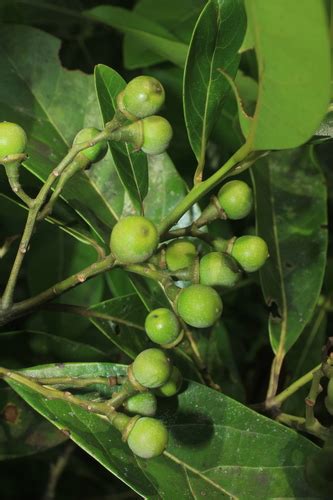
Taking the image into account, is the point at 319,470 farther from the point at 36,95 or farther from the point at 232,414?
the point at 36,95

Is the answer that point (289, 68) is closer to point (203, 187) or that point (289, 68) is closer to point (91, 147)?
point (203, 187)

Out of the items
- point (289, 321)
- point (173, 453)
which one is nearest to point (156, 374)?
point (173, 453)

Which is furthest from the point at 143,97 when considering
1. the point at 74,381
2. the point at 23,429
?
the point at 23,429

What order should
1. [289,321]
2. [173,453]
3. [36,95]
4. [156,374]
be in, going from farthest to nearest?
1. [289,321]
2. [36,95]
3. [173,453]
4. [156,374]

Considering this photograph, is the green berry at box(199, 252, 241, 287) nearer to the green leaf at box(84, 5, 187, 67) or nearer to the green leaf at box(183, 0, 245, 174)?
the green leaf at box(183, 0, 245, 174)

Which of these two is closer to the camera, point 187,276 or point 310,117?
point 310,117


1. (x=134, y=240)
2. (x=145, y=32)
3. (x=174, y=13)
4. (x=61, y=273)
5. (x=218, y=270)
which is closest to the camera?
(x=134, y=240)

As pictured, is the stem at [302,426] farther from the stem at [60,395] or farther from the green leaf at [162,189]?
the green leaf at [162,189]
